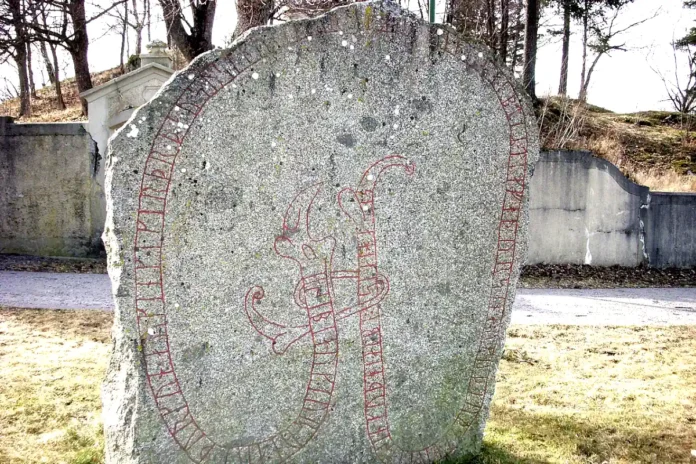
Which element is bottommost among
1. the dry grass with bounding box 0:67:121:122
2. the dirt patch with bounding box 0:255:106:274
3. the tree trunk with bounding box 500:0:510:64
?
the dirt patch with bounding box 0:255:106:274

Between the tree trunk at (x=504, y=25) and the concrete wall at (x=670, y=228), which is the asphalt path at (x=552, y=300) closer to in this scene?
the concrete wall at (x=670, y=228)

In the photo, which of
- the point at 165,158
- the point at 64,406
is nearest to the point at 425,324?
the point at 165,158

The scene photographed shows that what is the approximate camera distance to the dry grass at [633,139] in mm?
13297

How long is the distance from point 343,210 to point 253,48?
84 centimetres

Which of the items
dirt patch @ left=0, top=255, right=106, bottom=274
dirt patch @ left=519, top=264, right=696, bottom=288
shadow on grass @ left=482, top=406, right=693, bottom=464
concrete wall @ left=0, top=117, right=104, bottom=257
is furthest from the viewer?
concrete wall @ left=0, top=117, right=104, bottom=257

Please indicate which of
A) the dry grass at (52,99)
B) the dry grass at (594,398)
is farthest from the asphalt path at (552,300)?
the dry grass at (52,99)

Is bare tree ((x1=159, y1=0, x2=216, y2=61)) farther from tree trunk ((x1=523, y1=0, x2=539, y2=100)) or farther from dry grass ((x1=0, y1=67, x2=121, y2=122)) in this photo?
dry grass ((x1=0, y1=67, x2=121, y2=122))

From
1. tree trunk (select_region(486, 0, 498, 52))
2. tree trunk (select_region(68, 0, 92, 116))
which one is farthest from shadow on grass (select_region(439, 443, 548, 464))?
tree trunk (select_region(486, 0, 498, 52))

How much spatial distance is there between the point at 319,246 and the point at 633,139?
16625 mm

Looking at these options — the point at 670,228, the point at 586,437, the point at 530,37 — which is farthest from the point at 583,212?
the point at 586,437

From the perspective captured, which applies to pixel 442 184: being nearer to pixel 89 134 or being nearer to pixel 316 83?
pixel 316 83

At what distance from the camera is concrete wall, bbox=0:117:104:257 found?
9.92m

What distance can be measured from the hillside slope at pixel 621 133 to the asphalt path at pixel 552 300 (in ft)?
14.6

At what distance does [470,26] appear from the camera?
14531 millimetres
